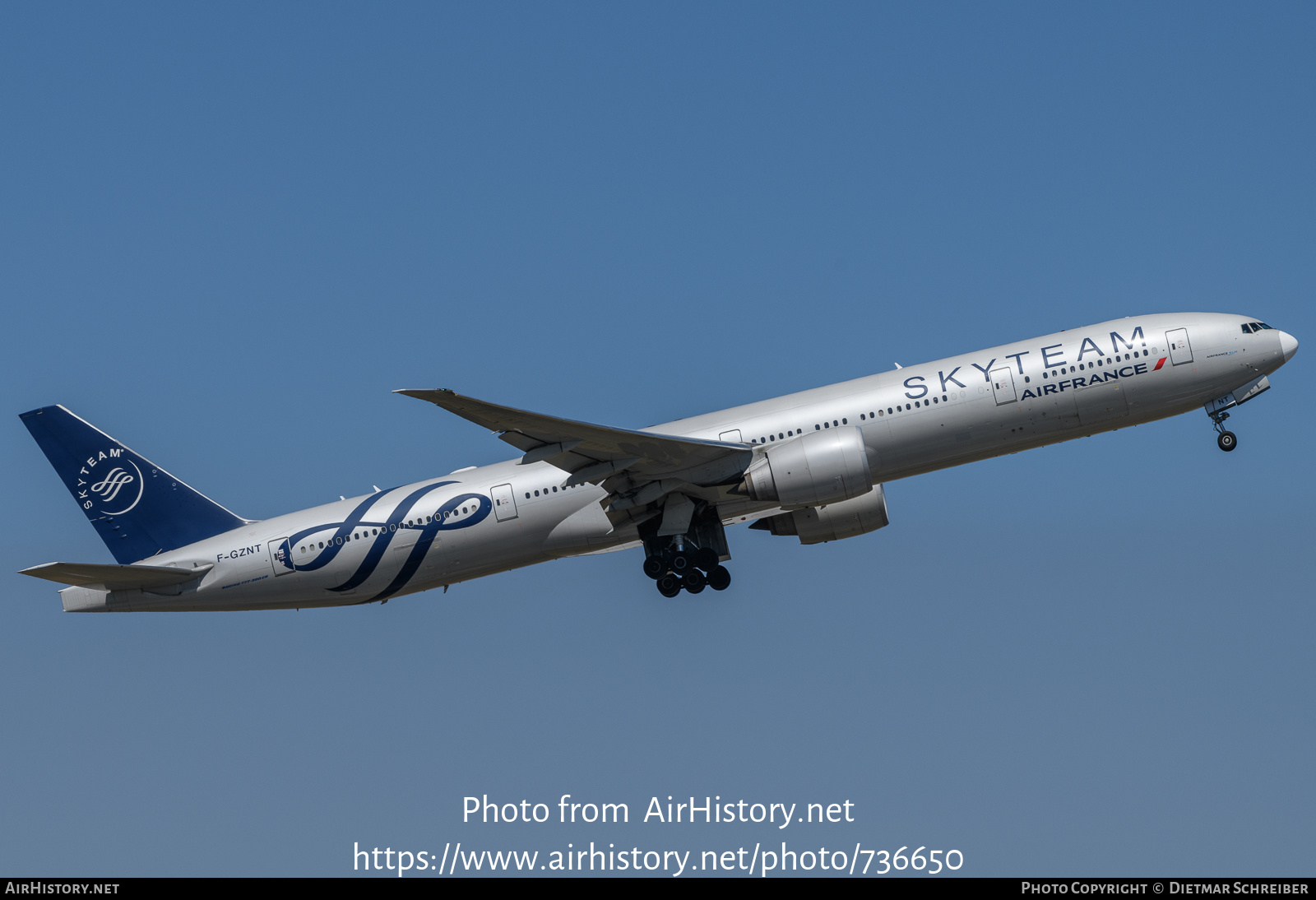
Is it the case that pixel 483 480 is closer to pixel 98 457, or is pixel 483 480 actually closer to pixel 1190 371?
pixel 98 457

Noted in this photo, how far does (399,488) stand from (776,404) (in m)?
10.4

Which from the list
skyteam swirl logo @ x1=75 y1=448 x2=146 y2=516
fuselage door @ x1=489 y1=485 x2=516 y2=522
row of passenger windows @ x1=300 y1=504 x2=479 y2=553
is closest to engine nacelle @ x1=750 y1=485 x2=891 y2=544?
fuselage door @ x1=489 y1=485 x2=516 y2=522

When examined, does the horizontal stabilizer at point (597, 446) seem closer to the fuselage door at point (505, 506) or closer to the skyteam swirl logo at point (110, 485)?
the fuselage door at point (505, 506)

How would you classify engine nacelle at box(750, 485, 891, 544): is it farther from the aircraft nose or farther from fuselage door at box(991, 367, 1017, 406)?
the aircraft nose

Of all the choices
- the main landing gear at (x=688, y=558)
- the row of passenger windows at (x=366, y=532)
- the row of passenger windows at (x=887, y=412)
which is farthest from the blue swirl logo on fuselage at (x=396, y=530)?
the row of passenger windows at (x=887, y=412)

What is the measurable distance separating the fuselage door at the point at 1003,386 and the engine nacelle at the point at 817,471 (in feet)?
11.5

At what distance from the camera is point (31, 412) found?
3809 cm

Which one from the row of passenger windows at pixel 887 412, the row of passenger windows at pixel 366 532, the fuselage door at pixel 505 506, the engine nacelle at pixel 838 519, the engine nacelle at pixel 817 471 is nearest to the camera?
the engine nacelle at pixel 817 471

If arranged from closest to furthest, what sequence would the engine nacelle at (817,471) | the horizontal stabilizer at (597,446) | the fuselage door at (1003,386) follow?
the horizontal stabilizer at (597,446) → the engine nacelle at (817,471) → the fuselage door at (1003,386)

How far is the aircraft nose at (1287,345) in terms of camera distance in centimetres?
3338

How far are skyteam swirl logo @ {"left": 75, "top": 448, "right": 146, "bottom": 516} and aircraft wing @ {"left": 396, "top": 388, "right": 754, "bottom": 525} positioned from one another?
499 inches

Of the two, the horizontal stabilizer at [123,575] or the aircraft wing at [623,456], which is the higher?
the aircraft wing at [623,456]

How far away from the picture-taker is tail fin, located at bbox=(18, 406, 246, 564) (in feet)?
123

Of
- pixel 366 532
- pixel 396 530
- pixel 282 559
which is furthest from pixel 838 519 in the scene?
pixel 282 559
